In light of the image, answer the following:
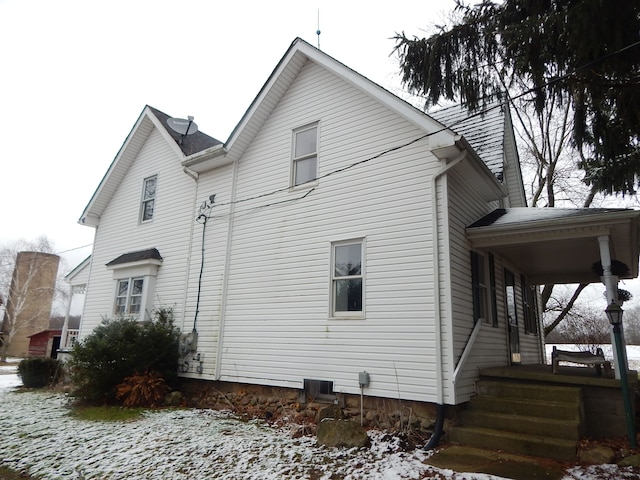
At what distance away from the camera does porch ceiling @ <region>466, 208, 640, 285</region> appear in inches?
265

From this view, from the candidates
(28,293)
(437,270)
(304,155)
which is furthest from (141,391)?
(28,293)

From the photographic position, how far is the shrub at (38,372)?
12.4 m

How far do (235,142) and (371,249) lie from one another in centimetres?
452

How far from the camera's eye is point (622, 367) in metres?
6.08

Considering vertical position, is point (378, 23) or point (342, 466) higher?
point (378, 23)

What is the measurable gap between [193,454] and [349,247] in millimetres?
4263

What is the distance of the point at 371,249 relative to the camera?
7551 millimetres

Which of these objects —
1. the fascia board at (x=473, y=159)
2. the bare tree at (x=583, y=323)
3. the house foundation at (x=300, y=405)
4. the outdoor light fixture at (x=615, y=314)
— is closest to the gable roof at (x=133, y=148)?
the house foundation at (x=300, y=405)

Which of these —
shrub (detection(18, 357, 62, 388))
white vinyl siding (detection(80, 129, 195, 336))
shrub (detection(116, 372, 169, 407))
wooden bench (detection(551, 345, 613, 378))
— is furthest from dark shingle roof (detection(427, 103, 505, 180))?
shrub (detection(18, 357, 62, 388))

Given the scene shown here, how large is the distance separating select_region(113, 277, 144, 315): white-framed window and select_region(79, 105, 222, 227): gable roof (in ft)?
10.2

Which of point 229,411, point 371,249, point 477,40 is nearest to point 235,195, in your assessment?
point 371,249

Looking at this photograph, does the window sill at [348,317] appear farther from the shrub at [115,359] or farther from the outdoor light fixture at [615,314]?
the shrub at [115,359]

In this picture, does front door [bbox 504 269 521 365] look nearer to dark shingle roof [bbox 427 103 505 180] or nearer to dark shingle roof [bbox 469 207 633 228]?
dark shingle roof [bbox 469 207 633 228]

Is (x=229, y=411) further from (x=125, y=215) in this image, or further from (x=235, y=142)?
(x=125, y=215)
